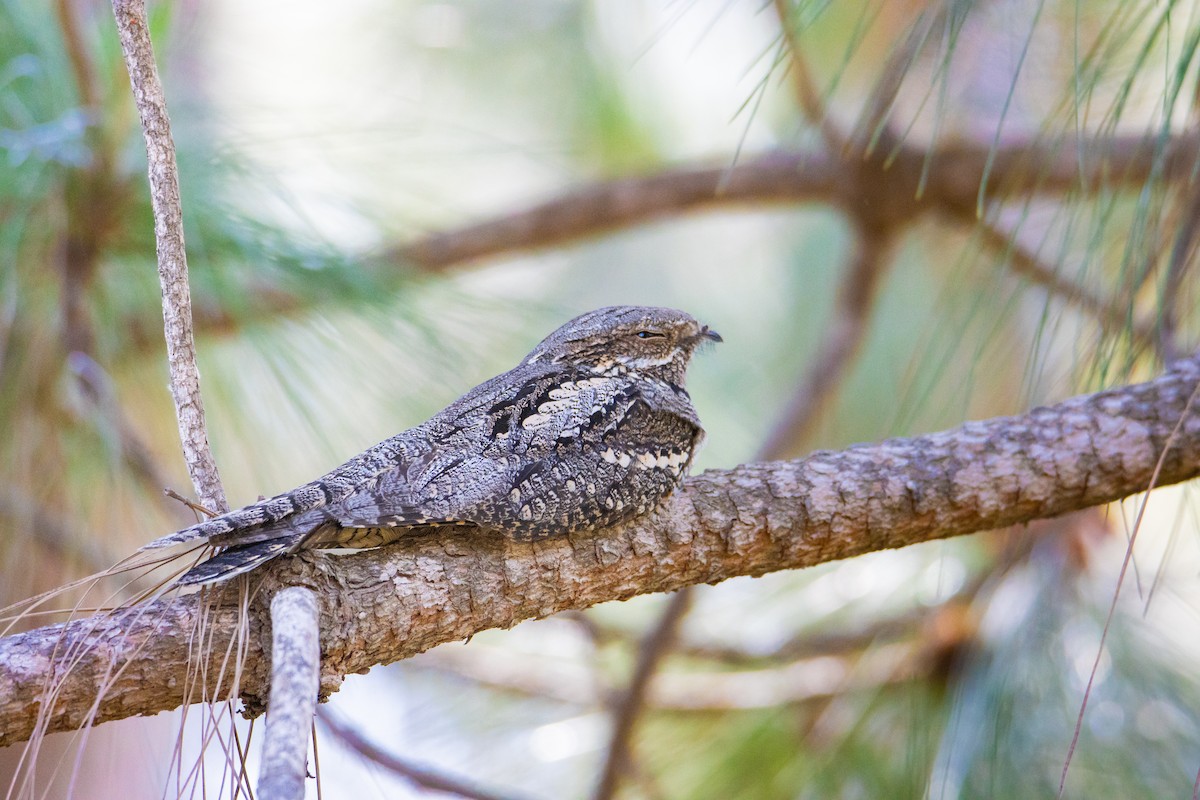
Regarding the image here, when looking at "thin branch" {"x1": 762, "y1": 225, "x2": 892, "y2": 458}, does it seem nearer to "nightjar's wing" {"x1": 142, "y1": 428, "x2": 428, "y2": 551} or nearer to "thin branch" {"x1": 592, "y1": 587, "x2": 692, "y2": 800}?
"thin branch" {"x1": 592, "y1": 587, "x2": 692, "y2": 800}

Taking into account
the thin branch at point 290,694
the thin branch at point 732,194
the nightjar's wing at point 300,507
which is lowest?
the thin branch at point 290,694

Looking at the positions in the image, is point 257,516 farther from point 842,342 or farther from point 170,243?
point 842,342

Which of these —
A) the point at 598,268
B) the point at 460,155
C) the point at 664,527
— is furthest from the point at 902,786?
the point at 598,268

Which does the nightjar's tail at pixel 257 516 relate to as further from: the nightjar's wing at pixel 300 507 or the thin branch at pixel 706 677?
the thin branch at pixel 706 677

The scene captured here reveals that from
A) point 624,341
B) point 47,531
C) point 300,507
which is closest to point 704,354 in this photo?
point 624,341

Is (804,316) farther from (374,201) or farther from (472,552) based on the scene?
(472,552)

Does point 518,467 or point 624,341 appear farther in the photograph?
point 624,341

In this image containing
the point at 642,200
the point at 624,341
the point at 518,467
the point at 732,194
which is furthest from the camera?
the point at 642,200

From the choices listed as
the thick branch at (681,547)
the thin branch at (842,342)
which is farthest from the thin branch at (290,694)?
the thin branch at (842,342)
